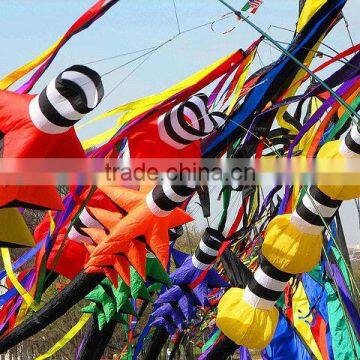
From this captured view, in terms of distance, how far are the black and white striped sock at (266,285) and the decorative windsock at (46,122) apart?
1.17 m

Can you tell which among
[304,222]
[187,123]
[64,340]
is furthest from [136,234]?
[64,340]

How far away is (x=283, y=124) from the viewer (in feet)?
17.9

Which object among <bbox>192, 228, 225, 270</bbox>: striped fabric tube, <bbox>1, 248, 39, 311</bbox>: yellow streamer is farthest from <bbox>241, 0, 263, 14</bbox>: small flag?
<bbox>1, 248, 39, 311</bbox>: yellow streamer

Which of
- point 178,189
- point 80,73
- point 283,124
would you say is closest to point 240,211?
point 283,124

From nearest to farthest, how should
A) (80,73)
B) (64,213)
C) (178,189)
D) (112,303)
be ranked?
(80,73), (178,189), (64,213), (112,303)

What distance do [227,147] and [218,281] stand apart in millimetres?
2109

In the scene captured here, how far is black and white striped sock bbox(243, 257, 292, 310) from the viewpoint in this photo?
4727 mm

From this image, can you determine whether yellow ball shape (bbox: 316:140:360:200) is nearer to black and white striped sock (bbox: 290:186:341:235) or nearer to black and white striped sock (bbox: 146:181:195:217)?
black and white striped sock (bbox: 290:186:341:235)

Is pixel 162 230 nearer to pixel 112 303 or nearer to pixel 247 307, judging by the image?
pixel 247 307

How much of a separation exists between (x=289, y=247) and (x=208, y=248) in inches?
57.2

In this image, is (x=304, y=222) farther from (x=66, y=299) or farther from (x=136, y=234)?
(x=66, y=299)

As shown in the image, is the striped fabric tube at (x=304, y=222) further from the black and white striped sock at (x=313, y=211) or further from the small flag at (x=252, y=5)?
the small flag at (x=252, y=5)

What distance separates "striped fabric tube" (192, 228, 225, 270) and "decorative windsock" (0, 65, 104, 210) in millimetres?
1703

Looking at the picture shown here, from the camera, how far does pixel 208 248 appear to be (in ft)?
19.5
